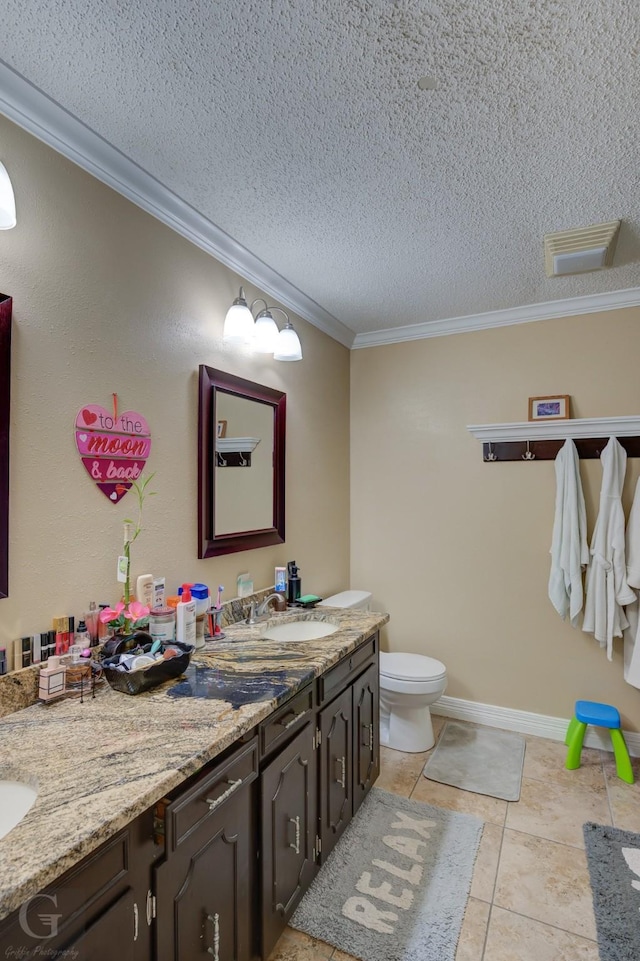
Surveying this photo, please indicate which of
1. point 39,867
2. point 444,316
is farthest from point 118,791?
point 444,316

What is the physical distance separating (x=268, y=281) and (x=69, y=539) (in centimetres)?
164

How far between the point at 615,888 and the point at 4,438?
8.30 ft

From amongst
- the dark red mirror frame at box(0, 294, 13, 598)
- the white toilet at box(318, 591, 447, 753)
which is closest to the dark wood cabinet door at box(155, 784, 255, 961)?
the dark red mirror frame at box(0, 294, 13, 598)

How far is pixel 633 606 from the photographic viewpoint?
103 inches

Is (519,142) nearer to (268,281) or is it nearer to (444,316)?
(268,281)

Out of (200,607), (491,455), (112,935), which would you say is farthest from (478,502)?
(112,935)

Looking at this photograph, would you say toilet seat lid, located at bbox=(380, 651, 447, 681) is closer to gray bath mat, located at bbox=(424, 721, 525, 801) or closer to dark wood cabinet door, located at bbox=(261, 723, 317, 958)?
gray bath mat, located at bbox=(424, 721, 525, 801)

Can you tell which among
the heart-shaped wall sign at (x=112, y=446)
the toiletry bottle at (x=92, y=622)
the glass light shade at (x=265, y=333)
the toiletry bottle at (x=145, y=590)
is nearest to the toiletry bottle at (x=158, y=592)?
the toiletry bottle at (x=145, y=590)

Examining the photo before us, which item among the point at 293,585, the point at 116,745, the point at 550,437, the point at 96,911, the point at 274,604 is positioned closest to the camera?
the point at 96,911

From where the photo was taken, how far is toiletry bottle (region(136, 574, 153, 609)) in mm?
1722

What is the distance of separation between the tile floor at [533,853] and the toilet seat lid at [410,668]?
46cm

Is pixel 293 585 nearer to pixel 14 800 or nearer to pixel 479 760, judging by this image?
pixel 479 760

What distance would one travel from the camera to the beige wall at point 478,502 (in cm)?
279

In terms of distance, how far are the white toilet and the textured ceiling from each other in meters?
1.91
